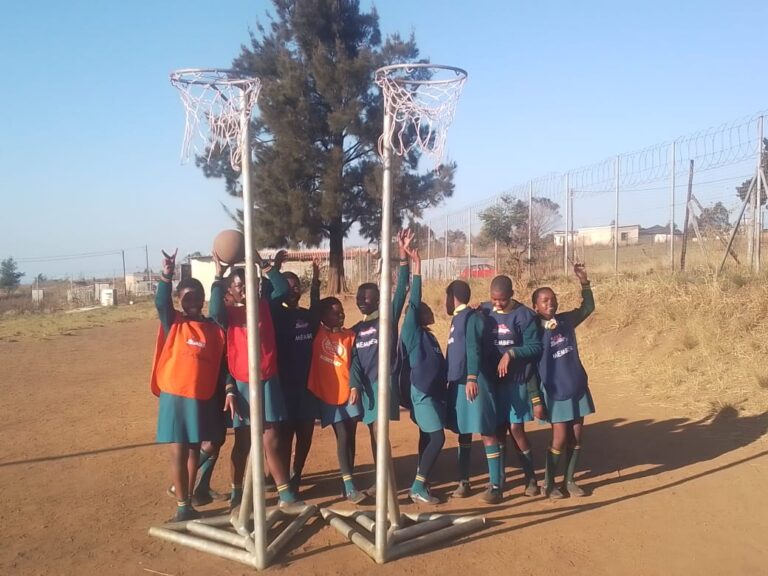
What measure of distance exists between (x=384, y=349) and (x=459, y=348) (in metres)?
1.29

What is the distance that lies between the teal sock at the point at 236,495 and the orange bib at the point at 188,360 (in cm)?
83

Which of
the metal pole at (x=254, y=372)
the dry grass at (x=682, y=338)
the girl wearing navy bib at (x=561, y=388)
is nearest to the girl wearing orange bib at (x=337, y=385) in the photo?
the metal pole at (x=254, y=372)

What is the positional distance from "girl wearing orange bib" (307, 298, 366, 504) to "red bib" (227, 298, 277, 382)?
47 cm

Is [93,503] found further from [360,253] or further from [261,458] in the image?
[360,253]

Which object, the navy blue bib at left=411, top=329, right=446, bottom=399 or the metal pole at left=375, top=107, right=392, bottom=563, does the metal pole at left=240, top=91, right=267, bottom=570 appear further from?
the navy blue bib at left=411, top=329, right=446, bottom=399

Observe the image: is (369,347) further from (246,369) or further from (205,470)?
(205,470)

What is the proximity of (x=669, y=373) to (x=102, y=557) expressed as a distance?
753cm

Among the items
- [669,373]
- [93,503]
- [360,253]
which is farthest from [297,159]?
[93,503]

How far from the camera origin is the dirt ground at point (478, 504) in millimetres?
4129

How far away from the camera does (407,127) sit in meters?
4.19

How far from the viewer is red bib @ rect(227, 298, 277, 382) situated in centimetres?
464

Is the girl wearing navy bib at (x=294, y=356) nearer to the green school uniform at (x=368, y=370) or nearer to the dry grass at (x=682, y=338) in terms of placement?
the green school uniform at (x=368, y=370)

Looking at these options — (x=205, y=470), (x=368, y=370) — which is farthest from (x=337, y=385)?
(x=205, y=470)

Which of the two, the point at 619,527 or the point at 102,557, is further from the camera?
the point at 619,527
